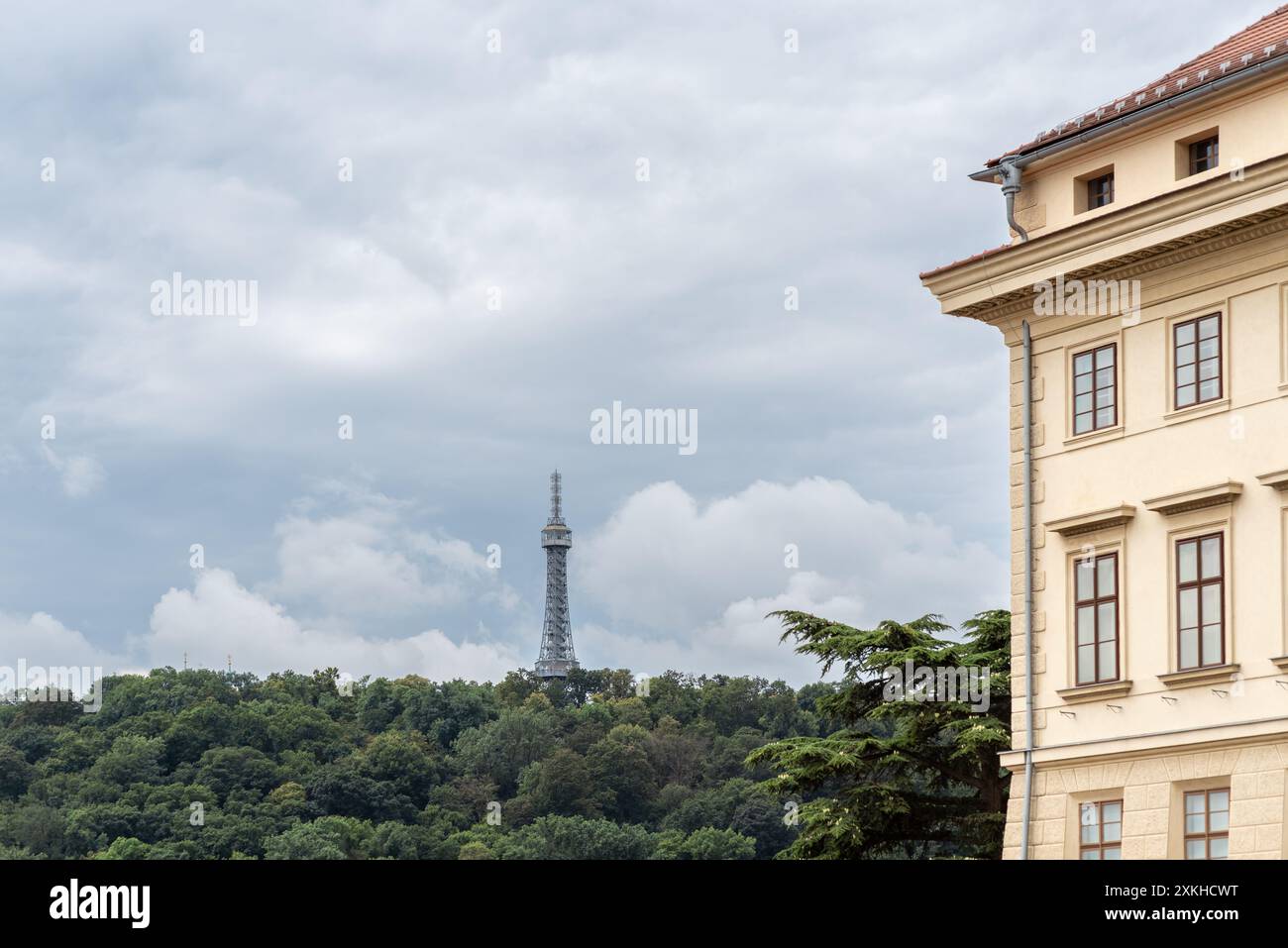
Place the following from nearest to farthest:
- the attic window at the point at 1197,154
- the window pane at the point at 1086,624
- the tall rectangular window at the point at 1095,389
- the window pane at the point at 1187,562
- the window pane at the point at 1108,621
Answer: the window pane at the point at 1187,562, the window pane at the point at 1108,621, the attic window at the point at 1197,154, the window pane at the point at 1086,624, the tall rectangular window at the point at 1095,389

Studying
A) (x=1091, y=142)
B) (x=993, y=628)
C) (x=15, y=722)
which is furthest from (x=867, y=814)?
(x=15, y=722)

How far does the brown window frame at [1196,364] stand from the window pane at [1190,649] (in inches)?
148

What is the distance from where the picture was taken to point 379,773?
6353 inches

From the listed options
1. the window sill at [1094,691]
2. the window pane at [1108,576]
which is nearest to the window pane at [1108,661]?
the window sill at [1094,691]

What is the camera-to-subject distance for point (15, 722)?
171m

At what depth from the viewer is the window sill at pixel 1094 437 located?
3594 cm

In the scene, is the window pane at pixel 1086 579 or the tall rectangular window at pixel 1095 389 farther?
the tall rectangular window at pixel 1095 389

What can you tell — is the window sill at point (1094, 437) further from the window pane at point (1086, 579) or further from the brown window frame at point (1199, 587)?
the brown window frame at point (1199, 587)

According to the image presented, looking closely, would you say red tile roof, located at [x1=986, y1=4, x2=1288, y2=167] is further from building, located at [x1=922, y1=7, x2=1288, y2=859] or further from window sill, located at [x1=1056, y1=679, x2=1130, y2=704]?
window sill, located at [x1=1056, y1=679, x2=1130, y2=704]

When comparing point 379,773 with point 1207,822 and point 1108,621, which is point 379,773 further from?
point 1207,822

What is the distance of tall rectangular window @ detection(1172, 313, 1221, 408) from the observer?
34.6 m
